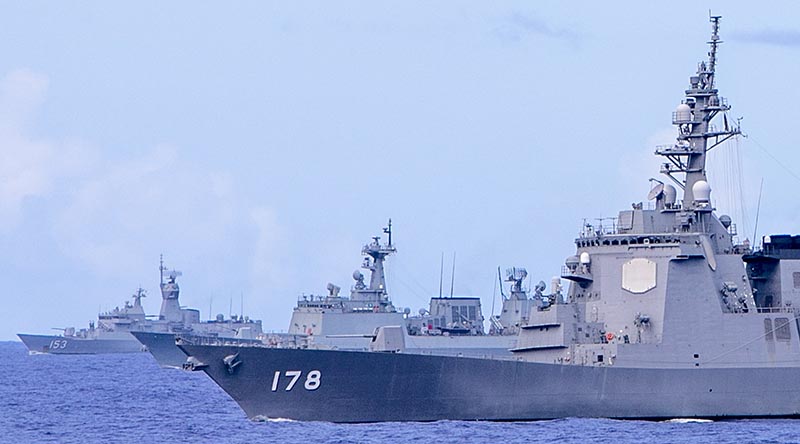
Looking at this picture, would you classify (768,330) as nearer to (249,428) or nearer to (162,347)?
(249,428)

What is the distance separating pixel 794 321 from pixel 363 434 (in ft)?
34.3

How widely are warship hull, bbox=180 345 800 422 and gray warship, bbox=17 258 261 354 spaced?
164ft

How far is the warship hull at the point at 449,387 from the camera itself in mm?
30625

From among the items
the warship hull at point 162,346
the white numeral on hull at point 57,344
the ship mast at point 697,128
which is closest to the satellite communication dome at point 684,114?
the ship mast at point 697,128

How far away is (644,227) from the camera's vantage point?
33156 mm

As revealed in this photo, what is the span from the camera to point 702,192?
33.4 metres

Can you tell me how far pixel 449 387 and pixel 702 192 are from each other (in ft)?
24.1

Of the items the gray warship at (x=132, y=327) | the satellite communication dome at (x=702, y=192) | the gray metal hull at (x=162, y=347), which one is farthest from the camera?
the gray warship at (x=132, y=327)

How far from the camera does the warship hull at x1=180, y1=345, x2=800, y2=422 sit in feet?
100

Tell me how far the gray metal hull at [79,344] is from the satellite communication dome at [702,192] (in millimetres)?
66331

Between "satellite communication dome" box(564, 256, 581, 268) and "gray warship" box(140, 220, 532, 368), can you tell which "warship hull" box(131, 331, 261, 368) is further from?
"satellite communication dome" box(564, 256, 581, 268)

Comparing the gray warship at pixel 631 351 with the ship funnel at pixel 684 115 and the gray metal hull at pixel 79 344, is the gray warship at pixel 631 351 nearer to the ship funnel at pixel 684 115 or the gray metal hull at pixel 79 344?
the ship funnel at pixel 684 115

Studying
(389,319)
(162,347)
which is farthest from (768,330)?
(162,347)

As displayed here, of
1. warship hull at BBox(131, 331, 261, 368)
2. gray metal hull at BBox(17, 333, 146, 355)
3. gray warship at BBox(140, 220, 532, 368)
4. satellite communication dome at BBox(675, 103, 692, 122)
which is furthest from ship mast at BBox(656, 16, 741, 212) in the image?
gray metal hull at BBox(17, 333, 146, 355)
